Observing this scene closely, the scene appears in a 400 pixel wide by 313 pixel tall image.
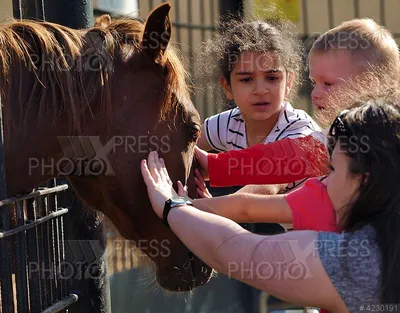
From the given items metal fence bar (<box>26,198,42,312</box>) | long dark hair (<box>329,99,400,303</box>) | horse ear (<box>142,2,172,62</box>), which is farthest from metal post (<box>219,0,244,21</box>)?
long dark hair (<box>329,99,400,303</box>)

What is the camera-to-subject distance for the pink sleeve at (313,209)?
6.18ft

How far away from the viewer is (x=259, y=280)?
154 centimetres

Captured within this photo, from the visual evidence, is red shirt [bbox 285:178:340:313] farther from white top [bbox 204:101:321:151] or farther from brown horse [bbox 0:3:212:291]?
white top [bbox 204:101:321:151]

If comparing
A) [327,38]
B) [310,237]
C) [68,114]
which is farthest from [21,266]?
[327,38]

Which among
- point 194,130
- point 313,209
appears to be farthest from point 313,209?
point 194,130

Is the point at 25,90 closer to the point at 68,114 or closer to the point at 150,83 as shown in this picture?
the point at 68,114

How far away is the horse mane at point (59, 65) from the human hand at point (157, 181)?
0.21 meters

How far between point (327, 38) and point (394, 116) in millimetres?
1041

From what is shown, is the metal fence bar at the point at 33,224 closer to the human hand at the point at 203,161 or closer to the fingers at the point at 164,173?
the fingers at the point at 164,173

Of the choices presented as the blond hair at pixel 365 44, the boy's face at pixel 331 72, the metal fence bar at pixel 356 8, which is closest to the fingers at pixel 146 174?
the boy's face at pixel 331 72

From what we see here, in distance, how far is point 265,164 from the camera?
8.23 ft

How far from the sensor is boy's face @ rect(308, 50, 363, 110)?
2406 millimetres

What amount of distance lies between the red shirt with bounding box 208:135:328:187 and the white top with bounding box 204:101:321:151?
227 mm

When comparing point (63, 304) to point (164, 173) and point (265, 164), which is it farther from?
point (265, 164)
